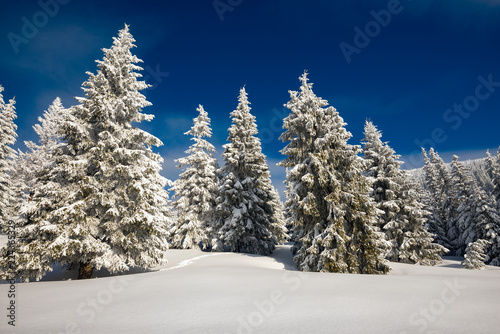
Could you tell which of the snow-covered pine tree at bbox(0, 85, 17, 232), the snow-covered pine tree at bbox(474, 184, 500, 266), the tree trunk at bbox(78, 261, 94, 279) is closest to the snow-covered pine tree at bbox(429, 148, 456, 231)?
the snow-covered pine tree at bbox(474, 184, 500, 266)

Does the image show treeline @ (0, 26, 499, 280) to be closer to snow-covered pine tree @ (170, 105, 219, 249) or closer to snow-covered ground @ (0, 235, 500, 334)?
snow-covered pine tree @ (170, 105, 219, 249)

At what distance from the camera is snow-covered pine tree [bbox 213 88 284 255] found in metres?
21.7

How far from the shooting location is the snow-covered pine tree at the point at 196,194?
25.0 m

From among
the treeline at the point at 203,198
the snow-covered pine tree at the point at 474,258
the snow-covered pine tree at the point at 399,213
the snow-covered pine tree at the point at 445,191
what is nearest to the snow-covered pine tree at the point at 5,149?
the treeline at the point at 203,198

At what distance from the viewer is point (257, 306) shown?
18.2 feet

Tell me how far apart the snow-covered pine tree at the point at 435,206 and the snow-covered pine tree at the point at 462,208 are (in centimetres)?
127

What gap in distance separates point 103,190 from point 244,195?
42.8ft

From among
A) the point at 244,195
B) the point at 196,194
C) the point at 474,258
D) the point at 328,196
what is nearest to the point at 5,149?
the point at 196,194

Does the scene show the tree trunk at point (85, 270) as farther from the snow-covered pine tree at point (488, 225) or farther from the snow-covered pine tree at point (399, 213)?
the snow-covered pine tree at point (488, 225)

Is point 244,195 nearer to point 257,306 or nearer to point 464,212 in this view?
point 257,306

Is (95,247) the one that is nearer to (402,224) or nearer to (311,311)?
(311,311)

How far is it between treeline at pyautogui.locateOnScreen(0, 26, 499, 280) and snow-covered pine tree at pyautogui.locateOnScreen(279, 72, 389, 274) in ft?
0.23

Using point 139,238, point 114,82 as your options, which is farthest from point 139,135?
point 139,238

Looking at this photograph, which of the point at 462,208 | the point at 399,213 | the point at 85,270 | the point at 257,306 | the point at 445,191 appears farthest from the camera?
the point at 445,191
